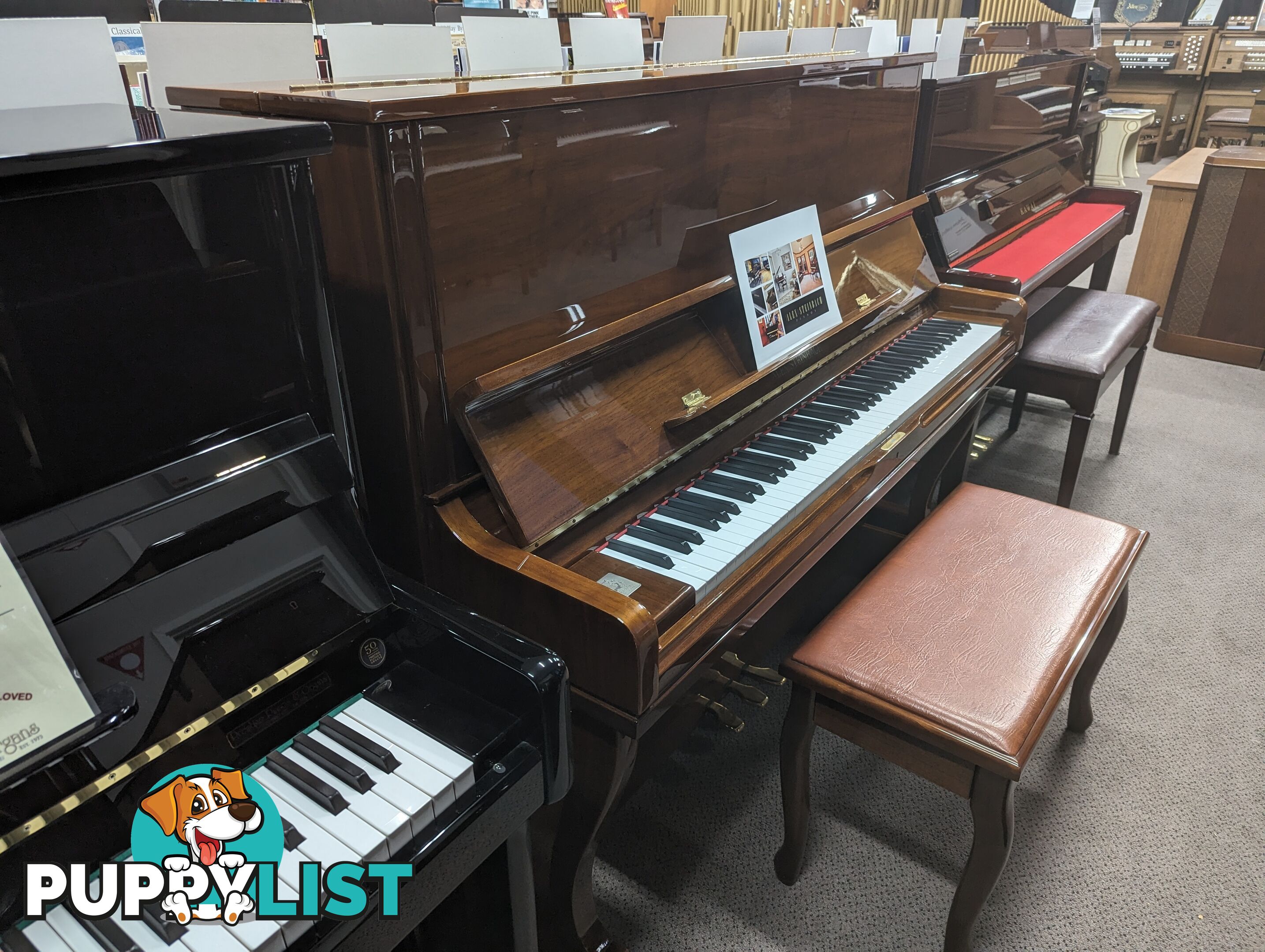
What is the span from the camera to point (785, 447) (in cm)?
147

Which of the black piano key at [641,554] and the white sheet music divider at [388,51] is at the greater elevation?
the white sheet music divider at [388,51]

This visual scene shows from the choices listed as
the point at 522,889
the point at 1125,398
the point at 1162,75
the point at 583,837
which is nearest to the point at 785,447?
the point at 583,837

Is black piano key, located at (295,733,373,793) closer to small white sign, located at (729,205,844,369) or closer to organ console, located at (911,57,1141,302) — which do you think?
small white sign, located at (729,205,844,369)

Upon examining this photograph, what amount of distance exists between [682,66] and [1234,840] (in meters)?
1.89

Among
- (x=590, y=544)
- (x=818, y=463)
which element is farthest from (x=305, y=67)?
(x=818, y=463)

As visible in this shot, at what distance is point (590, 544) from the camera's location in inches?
46.1

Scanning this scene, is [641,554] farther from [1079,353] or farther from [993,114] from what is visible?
[993,114]

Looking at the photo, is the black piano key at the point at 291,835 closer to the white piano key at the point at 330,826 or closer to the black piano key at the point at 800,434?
the white piano key at the point at 330,826

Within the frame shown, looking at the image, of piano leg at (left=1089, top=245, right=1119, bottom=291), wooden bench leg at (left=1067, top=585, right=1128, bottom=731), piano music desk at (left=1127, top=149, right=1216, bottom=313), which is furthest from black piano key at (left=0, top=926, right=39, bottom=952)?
piano music desk at (left=1127, top=149, right=1216, bottom=313)

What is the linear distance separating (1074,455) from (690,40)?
163 centimetres

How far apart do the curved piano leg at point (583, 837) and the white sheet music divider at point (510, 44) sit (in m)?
1.12

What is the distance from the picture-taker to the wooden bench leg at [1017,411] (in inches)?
122

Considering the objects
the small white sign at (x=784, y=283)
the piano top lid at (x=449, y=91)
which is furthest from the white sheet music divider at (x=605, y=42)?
the small white sign at (x=784, y=283)

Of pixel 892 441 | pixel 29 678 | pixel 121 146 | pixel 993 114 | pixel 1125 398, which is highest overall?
pixel 121 146
